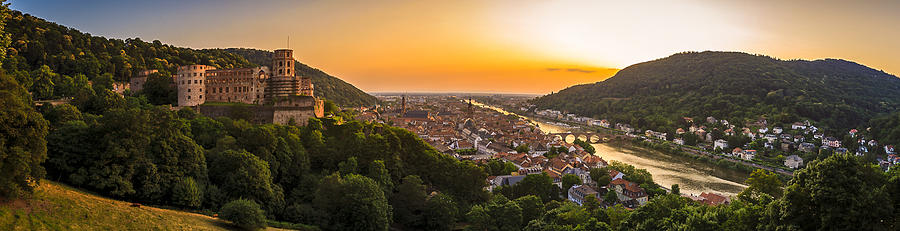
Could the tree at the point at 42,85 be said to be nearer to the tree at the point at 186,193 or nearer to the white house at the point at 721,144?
the tree at the point at 186,193

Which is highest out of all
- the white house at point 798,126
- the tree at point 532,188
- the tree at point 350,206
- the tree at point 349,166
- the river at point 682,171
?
the white house at point 798,126

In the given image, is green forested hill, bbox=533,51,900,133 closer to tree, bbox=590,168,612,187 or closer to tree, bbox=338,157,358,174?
tree, bbox=590,168,612,187

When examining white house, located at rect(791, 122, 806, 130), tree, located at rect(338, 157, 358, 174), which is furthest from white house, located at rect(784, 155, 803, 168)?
tree, located at rect(338, 157, 358, 174)

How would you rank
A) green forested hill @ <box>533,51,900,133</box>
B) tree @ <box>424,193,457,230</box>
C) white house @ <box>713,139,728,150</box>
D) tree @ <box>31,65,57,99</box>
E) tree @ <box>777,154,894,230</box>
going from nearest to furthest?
tree @ <box>777,154,894,230</box>
tree @ <box>424,193,457,230</box>
tree @ <box>31,65,57,99</box>
white house @ <box>713,139,728,150</box>
green forested hill @ <box>533,51,900,133</box>

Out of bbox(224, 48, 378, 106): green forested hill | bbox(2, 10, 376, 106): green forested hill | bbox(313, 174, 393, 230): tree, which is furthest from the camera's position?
bbox(224, 48, 378, 106): green forested hill

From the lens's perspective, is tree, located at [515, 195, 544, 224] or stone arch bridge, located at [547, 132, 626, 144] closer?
tree, located at [515, 195, 544, 224]

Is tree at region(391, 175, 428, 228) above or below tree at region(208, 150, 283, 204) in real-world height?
below

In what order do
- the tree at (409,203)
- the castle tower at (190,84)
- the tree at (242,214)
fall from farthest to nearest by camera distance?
the castle tower at (190,84) < the tree at (409,203) < the tree at (242,214)

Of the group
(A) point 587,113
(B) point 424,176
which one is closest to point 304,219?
(B) point 424,176

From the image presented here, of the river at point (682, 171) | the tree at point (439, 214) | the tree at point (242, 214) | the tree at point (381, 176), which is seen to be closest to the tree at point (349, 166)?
the tree at point (381, 176)
